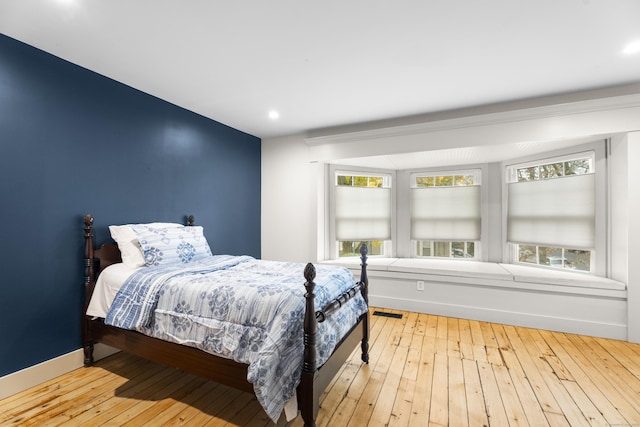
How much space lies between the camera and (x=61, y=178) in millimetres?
2293

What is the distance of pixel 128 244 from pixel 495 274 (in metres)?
3.80

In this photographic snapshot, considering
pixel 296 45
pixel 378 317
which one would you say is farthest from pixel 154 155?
pixel 378 317

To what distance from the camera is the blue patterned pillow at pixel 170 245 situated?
2459 mm

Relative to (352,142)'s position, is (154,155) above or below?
below

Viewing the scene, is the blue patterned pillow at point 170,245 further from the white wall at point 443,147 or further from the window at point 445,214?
the window at point 445,214

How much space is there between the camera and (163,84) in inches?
108

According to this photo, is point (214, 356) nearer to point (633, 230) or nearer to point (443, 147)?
point (443, 147)

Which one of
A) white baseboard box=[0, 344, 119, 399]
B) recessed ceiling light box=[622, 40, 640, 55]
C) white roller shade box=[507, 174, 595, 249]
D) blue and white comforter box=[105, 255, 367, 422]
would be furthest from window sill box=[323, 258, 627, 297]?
white baseboard box=[0, 344, 119, 399]

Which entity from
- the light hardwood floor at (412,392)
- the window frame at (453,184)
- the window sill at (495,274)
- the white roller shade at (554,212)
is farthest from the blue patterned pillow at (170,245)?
the white roller shade at (554,212)

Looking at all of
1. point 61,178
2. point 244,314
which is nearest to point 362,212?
point 244,314

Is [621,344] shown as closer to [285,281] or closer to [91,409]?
[285,281]

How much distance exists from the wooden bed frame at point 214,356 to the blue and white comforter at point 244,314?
65mm

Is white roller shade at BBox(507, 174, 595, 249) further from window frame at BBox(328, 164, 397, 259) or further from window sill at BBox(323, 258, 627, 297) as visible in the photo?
window frame at BBox(328, 164, 397, 259)

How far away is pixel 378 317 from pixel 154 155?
312 centimetres
